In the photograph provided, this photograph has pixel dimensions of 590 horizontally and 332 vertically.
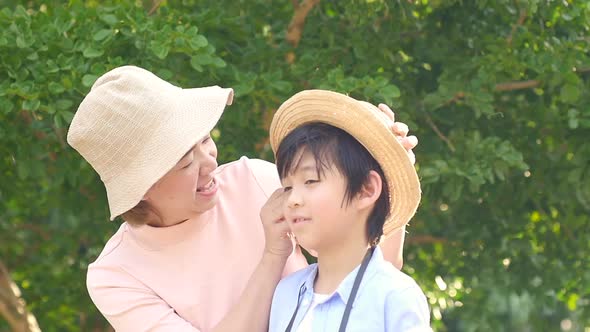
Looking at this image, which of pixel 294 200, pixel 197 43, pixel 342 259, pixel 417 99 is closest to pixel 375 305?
pixel 342 259

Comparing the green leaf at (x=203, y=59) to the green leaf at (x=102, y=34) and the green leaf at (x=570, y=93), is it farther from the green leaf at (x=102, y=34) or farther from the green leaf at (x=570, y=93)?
the green leaf at (x=570, y=93)

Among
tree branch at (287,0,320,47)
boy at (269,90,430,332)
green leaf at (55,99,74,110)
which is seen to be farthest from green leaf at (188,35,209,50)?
boy at (269,90,430,332)

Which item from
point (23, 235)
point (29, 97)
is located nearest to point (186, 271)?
point (29, 97)

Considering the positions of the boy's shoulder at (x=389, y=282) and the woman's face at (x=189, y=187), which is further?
the woman's face at (x=189, y=187)

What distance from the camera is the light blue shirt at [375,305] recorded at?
2.55 metres

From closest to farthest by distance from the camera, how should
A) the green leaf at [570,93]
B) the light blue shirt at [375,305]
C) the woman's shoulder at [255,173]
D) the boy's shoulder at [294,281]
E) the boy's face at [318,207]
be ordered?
1. the light blue shirt at [375,305]
2. the boy's face at [318,207]
3. the boy's shoulder at [294,281]
4. the woman's shoulder at [255,173]
5. the green leaf at [570,93]

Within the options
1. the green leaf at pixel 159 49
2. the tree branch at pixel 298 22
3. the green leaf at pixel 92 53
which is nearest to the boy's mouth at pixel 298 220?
the green leaf at pixel 159 49

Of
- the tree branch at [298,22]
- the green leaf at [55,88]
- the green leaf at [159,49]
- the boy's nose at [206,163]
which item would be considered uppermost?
the boy's nose at [206,163]

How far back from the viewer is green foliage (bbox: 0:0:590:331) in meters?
4.26

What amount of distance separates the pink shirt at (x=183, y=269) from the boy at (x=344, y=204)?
0.28m

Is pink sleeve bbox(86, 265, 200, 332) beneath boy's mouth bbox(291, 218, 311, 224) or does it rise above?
beneath

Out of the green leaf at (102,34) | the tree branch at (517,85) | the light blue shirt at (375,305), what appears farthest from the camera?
the tree branch at (517,85)

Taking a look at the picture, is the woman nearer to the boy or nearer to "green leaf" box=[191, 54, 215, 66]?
the boy

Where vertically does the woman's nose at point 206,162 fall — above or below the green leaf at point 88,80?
above
